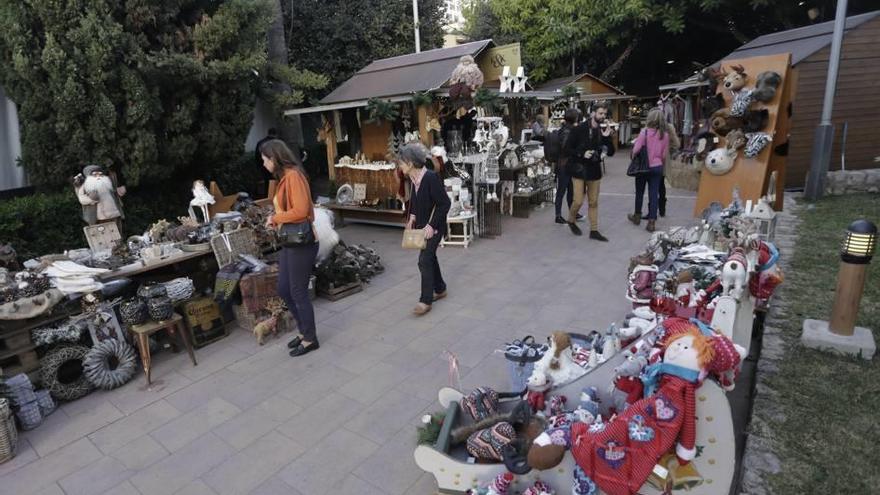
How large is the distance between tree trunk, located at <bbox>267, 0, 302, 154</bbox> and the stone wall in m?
10.1

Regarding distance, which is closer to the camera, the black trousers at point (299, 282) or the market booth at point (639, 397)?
the market booth at point (639, 397)

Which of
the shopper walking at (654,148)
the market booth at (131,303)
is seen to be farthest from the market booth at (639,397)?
the shopper walking at (654,148)

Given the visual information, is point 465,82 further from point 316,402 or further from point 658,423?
point 658,423

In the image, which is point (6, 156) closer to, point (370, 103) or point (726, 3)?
point (370, 103)

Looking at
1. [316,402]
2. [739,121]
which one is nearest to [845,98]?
[739,121]

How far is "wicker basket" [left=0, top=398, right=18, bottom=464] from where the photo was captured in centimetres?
314

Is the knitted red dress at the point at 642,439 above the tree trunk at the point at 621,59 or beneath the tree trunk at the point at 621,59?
beneath

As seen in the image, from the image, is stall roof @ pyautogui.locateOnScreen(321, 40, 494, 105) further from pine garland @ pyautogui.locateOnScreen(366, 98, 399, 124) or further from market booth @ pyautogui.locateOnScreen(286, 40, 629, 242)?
pine garland @ pyautogui.locateOnScreen(366, 98, 399, 124)

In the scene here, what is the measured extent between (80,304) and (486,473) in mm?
3851

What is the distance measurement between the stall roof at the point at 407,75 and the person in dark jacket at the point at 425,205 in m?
3.33

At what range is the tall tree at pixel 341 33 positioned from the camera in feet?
42.5

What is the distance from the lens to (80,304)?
13.9 feet

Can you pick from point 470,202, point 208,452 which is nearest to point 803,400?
point 208,452

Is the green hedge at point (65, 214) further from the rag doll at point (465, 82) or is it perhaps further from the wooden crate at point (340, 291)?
the rag doll at point (465, 82)
